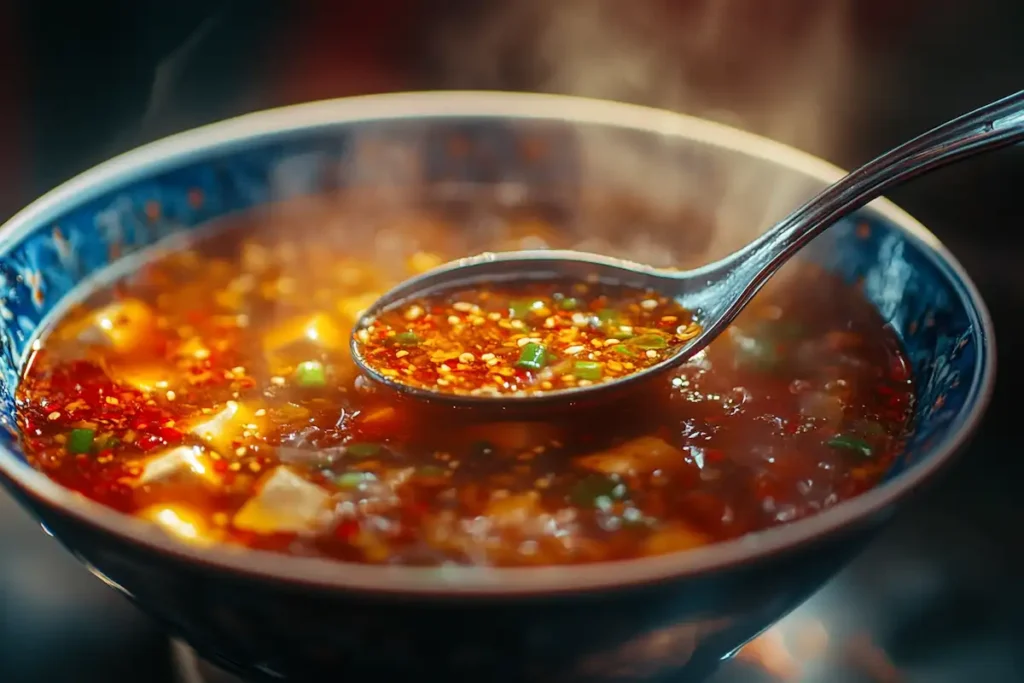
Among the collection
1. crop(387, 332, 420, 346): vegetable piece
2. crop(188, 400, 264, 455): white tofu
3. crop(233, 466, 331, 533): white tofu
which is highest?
crop(387, 332, 420, 346): vegetable piece

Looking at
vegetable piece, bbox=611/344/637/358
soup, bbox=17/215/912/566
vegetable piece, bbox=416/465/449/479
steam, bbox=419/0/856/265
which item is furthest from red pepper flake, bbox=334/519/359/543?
steam, bbox=419/0/856/265

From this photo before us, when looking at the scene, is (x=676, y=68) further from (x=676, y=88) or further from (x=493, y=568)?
(x=493, y=568)

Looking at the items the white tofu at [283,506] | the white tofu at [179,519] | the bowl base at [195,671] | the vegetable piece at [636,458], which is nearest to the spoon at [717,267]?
the vegetable piece at [636,458]

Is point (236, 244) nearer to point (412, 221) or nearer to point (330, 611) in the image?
point (412, 221)

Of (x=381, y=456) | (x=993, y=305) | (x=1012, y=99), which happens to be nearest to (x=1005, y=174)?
(x=993, y=305)

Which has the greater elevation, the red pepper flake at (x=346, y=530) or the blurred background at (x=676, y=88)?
the blurred background at (x=676, y=88)

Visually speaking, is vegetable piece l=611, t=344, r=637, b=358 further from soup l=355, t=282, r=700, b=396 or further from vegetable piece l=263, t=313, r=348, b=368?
vegetable piece l=263, t=313, r=348, b=368

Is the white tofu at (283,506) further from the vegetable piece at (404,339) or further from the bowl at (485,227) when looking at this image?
the vegetable piece at (404,339)
